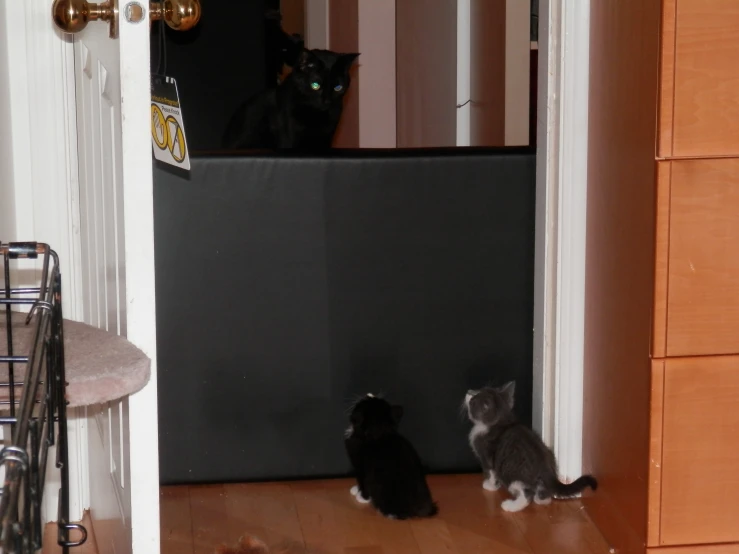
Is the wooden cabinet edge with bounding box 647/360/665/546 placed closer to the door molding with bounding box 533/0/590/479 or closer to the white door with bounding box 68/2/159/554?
the door molding with bounding box 533/0/590/479

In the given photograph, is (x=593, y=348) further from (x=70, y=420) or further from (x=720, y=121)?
(x=70, y=420)

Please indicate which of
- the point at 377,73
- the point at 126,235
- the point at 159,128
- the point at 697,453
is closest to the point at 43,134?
the point at 159,128

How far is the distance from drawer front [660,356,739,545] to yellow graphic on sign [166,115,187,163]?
2.89 feet

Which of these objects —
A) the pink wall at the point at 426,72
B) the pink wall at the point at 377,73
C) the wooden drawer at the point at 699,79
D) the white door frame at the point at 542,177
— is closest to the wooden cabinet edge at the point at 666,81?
the wooden drawer at the point at 699,79

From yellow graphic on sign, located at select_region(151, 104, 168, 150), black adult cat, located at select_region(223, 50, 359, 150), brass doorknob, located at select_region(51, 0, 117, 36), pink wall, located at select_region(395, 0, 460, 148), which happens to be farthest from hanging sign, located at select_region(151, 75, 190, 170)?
pink wall, located at select_region(395, 0, 460, 148)

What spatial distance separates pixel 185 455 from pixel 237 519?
0.71 ft

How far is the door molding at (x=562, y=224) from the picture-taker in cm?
196

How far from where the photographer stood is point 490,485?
2129 mm

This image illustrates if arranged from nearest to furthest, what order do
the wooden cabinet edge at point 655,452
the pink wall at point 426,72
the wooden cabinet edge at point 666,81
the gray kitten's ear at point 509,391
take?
the wooden cabinet edge at point 666,81 < the wooden cabinet edge at point 655,452 < the gray kitten's ear at point 509,391 < the pink wall at point 426,72

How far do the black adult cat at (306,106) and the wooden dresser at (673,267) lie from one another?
1032 mm

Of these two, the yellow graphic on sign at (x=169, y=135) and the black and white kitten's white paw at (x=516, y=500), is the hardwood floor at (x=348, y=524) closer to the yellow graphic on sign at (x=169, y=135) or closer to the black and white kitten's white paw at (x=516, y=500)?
the black and white kitten's white paw at (x=516, y=500)

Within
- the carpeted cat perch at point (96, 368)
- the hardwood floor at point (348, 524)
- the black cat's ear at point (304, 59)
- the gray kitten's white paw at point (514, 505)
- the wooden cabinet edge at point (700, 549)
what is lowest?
the hardwood floor at point (348, 524)

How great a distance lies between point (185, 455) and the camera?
84.1 inches

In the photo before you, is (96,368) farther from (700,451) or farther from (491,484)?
(491,484)
